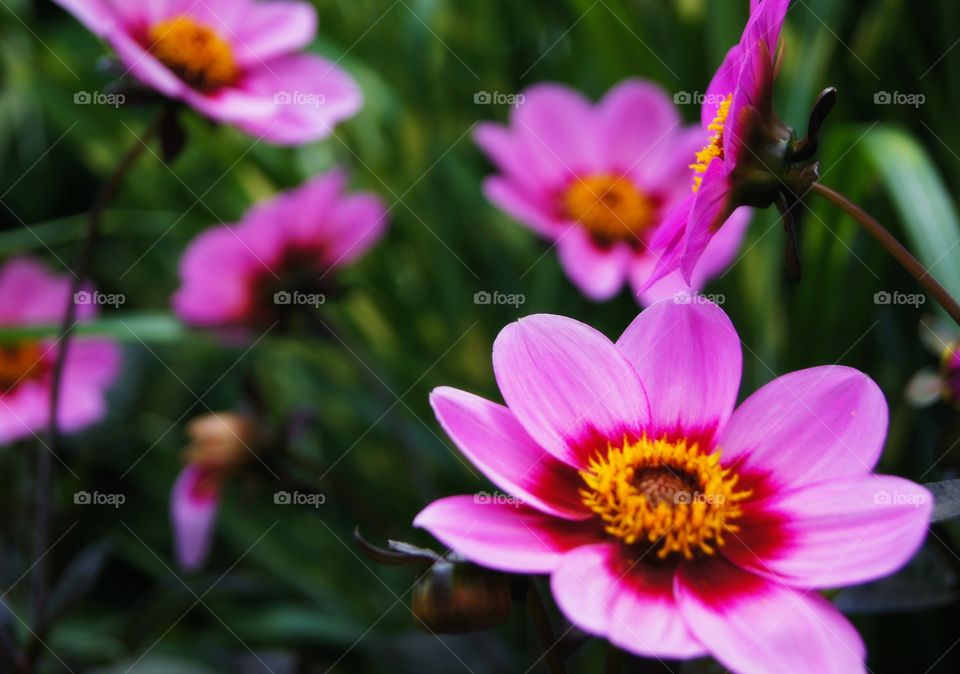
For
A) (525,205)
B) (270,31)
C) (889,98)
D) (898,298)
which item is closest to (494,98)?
(525,205)

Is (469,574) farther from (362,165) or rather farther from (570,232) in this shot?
(362,165)

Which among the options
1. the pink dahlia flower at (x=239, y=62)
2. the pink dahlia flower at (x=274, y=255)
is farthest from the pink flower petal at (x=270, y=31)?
the pink dahlia flower at (x=274, y=255)

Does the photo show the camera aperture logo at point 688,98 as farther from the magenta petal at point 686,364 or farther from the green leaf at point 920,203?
the magenta petal at point 686,364

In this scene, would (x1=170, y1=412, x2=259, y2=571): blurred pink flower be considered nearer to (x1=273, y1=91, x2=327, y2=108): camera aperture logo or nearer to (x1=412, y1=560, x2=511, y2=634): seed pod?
(x1=273, y1=91, x2=327, y2=108): camera aperture logo

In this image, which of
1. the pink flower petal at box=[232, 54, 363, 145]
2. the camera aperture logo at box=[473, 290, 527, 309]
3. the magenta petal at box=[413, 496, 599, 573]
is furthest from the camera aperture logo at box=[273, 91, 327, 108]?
the magenta petal at box=[413, 496, 599, 573]


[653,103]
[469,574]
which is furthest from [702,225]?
[653,103]

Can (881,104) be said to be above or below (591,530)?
above

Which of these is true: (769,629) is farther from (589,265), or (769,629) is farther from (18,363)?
(18,363)

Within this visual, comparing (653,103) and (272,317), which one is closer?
(272,317)
